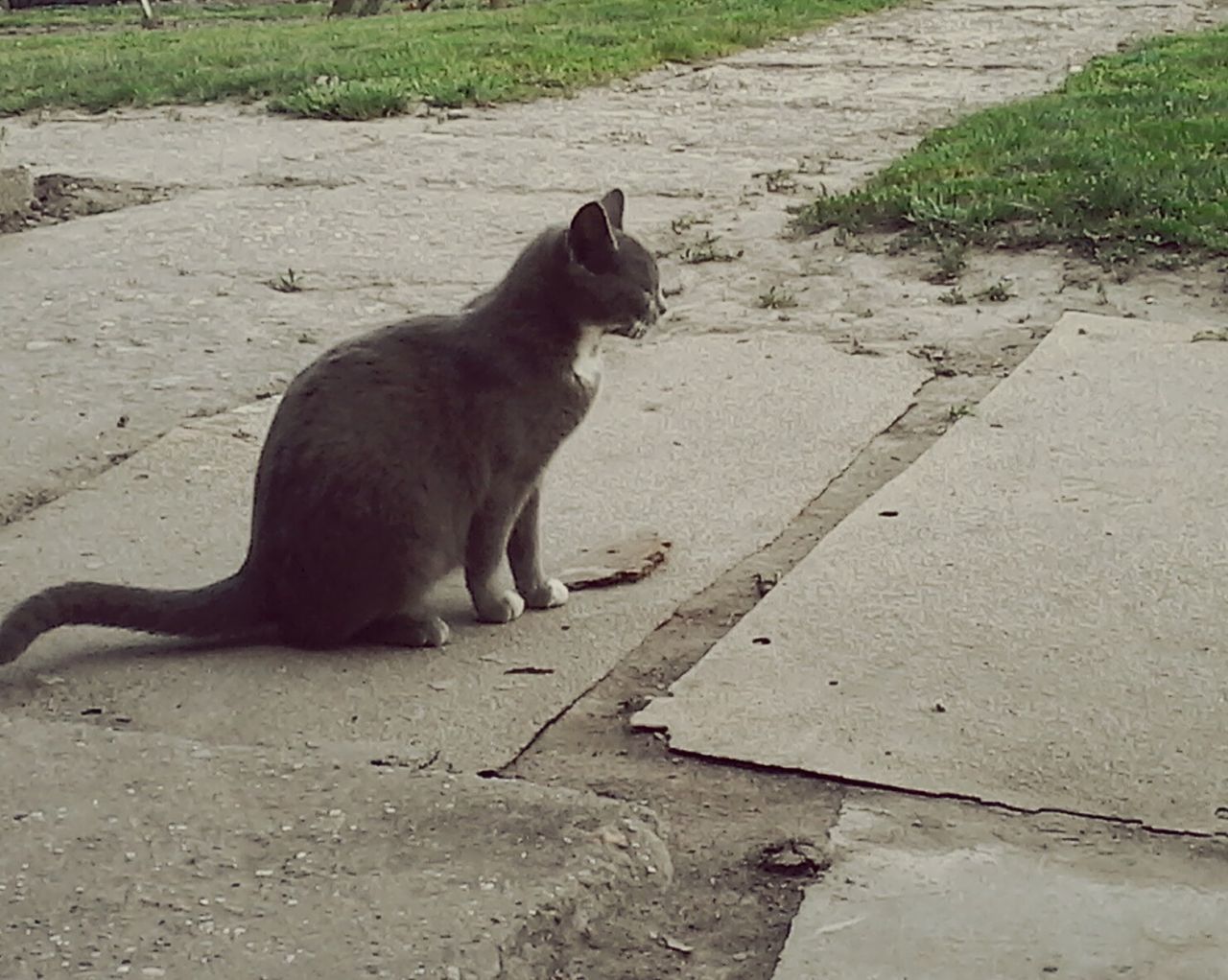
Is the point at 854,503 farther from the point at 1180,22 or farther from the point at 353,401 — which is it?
the point at 1180,22

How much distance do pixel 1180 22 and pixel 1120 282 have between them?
617cm

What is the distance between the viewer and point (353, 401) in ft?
8.69

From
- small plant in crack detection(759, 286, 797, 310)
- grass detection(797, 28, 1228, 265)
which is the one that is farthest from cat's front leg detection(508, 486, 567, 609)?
grass detection(797, 28, 1228, 265)

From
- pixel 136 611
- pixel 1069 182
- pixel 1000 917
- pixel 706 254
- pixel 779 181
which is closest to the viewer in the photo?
pixel 1000 917

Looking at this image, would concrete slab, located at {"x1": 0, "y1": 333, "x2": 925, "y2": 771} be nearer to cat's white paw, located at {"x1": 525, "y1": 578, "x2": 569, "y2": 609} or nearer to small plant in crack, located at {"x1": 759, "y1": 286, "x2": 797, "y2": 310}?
cat's white paw, located at {"x1": 525, "y1": 578, "x2": 569, "y2": 609}

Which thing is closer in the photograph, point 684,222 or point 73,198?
point 684,222

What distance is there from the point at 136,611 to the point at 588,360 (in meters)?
0.81

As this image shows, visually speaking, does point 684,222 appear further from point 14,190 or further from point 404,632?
point 404,632

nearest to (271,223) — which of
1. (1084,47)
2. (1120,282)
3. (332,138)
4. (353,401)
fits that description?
(332,138)

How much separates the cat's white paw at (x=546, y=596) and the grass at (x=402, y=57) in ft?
15.3

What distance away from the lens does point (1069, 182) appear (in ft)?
16.2

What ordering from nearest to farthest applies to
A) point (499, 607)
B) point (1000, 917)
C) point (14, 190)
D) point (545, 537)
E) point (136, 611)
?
1. point (1000, 917)
2. point (136, 611)
3. point (499, 607)
4. point (545, 537)
5. point (14, 190)

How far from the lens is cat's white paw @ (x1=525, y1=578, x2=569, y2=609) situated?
277cm

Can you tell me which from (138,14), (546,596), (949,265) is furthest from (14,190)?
(138,14)
